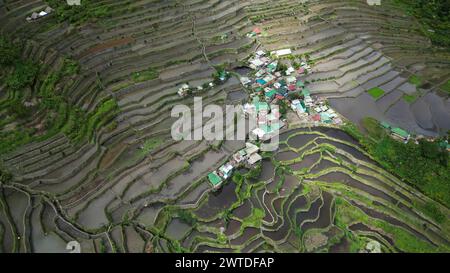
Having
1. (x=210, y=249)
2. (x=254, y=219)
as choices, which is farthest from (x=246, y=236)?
(x=210, y=249)

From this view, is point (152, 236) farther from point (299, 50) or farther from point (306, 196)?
point (299, 50)

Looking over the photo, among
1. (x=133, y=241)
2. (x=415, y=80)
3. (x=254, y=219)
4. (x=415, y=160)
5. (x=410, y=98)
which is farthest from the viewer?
(x=415, y=80)

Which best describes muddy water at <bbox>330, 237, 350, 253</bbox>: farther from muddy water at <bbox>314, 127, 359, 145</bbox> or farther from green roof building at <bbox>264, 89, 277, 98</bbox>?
green roof building at <bbox>264, 89, 277, 98</bbox>

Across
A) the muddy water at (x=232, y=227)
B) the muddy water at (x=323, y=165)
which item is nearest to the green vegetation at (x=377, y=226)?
the muddy water at (x=323, y=165)

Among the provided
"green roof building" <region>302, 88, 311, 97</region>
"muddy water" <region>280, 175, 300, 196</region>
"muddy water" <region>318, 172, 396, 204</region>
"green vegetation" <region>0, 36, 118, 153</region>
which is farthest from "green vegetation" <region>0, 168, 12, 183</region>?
"green roof building" <region>302, 88, 311, 97</region>

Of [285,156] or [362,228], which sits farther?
[285,156]

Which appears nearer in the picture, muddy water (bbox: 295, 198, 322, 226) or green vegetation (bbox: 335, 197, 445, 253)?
green vegetation (bbox: 335, 197, 445, 253)

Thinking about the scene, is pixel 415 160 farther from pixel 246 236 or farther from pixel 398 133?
pixel 246 236
